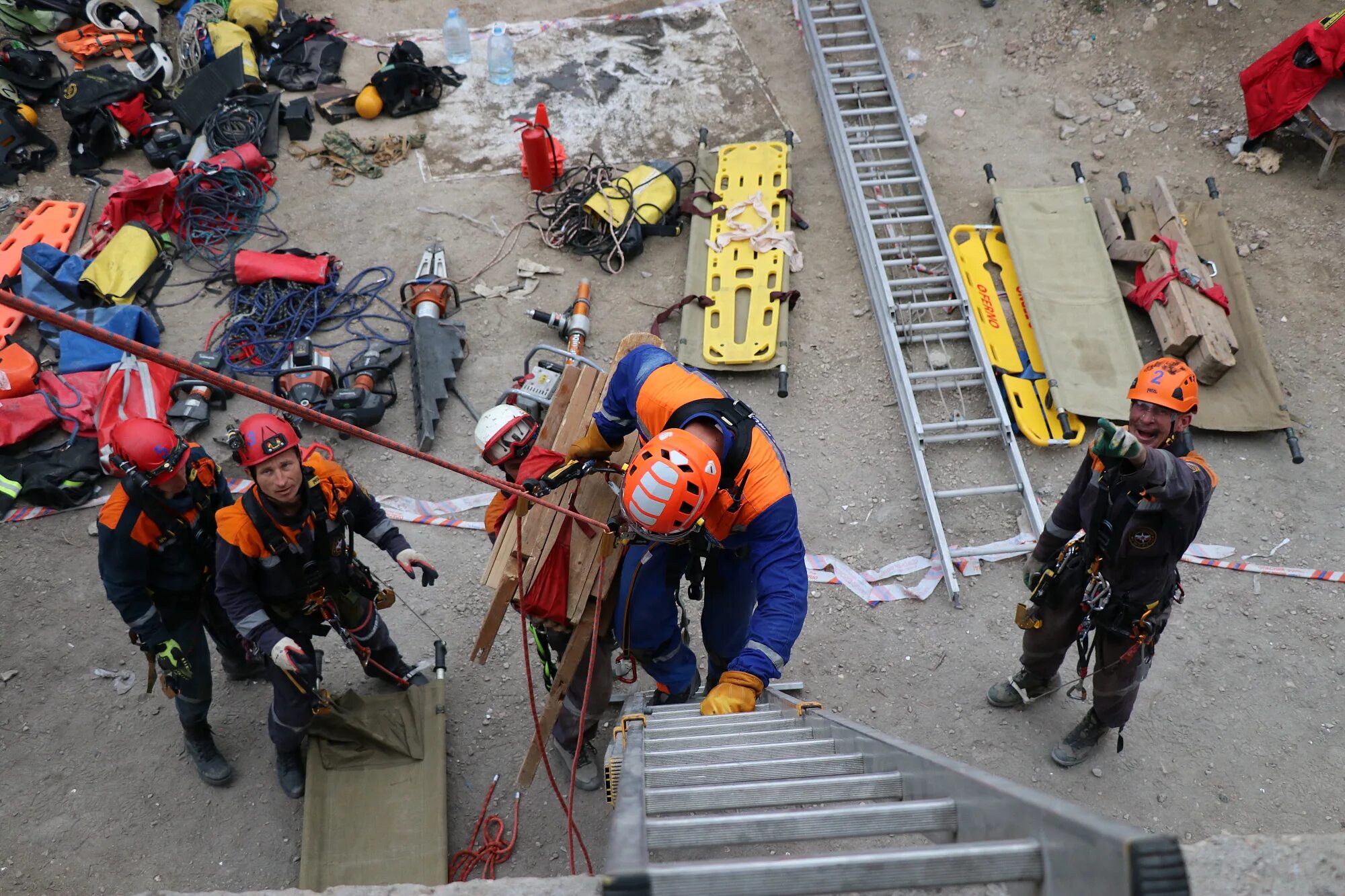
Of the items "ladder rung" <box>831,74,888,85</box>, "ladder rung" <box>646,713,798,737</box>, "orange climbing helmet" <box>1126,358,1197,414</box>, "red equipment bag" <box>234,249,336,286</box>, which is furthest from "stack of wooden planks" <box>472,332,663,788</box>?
"ladder rung" <box>831,74,888,85</box>

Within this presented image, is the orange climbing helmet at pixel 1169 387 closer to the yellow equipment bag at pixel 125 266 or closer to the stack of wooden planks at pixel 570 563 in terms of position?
the stack of wooden planks at pixel 570 563

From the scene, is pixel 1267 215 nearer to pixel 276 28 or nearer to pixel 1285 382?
pixel 1285 382

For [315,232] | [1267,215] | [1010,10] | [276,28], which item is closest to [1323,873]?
[1267,215]

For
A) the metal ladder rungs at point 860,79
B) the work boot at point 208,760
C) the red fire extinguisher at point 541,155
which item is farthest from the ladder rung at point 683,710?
the metal ladder rungs at point 860,79

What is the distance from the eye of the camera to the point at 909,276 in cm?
786

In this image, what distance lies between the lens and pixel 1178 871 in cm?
155

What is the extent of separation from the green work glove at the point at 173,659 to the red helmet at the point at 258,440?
120 cm

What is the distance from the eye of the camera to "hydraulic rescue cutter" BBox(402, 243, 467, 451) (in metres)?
7.02

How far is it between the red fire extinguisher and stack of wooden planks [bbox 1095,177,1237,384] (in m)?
5.01

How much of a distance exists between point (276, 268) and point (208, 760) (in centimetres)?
457

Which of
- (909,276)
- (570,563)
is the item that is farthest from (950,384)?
(570,563)

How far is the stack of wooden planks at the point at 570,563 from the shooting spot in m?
4.26

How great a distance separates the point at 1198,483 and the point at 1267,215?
565 centimetres

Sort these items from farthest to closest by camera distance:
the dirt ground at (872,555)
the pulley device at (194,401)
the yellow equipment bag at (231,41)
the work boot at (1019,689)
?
1. the yellow equipment bag at (231,41)
2. the pulley device at (194,401)
3. the work boot at (1019,689)
4. the dirt ground at (872,555)
